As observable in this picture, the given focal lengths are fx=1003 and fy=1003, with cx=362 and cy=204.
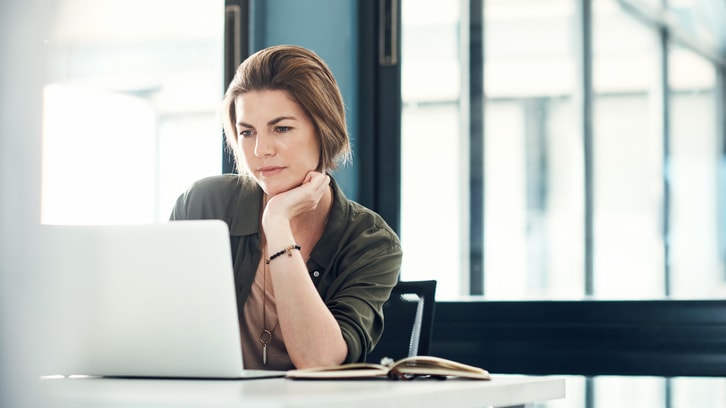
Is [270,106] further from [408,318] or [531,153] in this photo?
[531,153]

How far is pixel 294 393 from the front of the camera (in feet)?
3.74

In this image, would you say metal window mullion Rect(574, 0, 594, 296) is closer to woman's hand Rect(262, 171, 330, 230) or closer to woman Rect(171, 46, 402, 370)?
woman Rect(171, 46, 402, 370)

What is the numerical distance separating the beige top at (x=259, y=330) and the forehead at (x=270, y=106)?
35 cm

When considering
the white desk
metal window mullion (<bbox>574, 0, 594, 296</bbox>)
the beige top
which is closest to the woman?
the beige top

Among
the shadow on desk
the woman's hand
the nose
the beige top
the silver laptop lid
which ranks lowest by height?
the shadow on desk

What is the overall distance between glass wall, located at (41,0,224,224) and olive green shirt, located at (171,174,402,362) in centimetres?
111

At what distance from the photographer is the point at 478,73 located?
3.79m

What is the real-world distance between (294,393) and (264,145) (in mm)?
1150

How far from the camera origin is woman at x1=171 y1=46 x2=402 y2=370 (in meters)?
1.79

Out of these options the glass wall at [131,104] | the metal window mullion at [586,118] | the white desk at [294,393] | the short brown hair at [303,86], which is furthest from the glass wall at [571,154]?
the white desk at [294,393]

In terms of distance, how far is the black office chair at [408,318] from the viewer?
2119mm

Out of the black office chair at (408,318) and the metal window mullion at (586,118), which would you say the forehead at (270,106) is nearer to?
the black office chair at (408,318)

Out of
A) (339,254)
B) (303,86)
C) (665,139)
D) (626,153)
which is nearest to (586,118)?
(626,153)

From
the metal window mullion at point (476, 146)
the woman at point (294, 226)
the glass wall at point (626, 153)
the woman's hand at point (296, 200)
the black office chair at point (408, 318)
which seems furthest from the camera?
the glass wall at point (626, 153)
